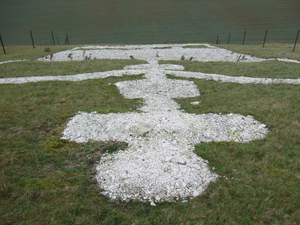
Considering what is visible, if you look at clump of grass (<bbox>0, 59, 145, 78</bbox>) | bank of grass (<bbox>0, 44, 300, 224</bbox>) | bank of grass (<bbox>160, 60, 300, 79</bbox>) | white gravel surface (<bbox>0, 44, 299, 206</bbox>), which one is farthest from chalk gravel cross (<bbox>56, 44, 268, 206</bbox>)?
clump of grass (<bbox>0, 59, 145, 78</bbox>)

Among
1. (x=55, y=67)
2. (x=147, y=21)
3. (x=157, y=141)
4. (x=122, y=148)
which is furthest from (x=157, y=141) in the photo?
(x=147, y=21)

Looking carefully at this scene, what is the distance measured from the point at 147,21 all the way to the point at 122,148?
45.3 meters

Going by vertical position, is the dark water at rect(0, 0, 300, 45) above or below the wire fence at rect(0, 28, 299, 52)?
above

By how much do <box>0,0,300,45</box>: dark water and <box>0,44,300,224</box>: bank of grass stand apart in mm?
27703

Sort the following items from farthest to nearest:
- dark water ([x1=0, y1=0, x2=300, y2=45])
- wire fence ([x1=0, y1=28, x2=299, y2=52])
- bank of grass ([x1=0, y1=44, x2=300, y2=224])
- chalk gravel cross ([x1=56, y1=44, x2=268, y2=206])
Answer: dark water ([x1=0, y1=0, x2=300, y2=45]), wire fence ([x1=0, y1=28, x2=299, y2=52]), chalk gravel cross ([x1=56, y1=44, x2=268, y2=206]), bank of grass ([x1=0, y1=44, x2=300, y2=224])

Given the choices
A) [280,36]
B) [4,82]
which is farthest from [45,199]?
[280,36]

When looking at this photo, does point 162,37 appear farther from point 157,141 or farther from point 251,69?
point 157,141

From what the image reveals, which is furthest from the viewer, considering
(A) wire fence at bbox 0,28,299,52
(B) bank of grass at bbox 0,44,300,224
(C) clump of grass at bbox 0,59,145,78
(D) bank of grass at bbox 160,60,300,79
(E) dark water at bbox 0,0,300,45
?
(E) dark water at bbox 0,0,300,45

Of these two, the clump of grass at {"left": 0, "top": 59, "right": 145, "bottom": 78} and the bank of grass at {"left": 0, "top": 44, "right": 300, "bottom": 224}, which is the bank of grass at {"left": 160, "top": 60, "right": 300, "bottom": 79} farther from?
the clump of grass at {"left": 0, "top": 59, "right": 145, "bottom": 78}

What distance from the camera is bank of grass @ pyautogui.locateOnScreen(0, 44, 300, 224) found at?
14.8 feet

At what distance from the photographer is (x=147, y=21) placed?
46250 mm

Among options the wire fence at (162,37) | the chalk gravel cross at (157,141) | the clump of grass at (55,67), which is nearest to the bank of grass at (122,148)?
the chalk gravel cross at (157,141)

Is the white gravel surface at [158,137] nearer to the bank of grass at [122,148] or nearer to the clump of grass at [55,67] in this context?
the bank of grass at [122,148]

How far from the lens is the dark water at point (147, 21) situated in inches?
1460
